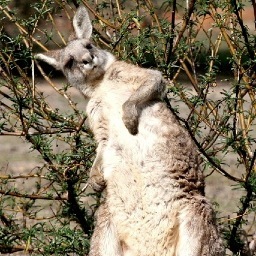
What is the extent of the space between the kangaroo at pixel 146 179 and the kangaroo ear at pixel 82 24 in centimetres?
67

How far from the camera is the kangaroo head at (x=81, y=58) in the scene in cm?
683

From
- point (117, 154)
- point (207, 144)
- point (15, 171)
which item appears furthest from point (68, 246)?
point (15, 171)

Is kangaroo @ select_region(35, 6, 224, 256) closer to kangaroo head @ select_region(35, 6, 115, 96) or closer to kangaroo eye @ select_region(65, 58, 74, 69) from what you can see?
kangaroo head @ select_region(35, 6, 115, 96)

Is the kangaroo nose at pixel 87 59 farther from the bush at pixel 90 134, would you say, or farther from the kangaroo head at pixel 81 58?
the bush at pixel 90 134

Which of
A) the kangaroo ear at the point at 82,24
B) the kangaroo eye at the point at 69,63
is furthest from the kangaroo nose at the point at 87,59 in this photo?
the kangaroo ear at the point at 82,24

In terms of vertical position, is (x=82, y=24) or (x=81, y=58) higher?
(x=82, y=24)

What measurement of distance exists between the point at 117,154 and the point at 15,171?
5.95m

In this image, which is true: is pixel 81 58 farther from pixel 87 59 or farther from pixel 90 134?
pixel 90 134

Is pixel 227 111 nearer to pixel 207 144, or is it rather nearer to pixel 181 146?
pixel 207 144

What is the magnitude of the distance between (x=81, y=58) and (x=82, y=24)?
34 centimetres

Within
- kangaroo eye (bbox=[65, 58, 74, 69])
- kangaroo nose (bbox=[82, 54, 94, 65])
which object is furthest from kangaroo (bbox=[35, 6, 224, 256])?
kangaroo eye (bbox=[65, 58, 74, 69])

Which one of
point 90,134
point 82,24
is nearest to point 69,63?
point 82,24

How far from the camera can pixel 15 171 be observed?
40.0 feet

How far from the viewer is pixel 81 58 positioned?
691cm
